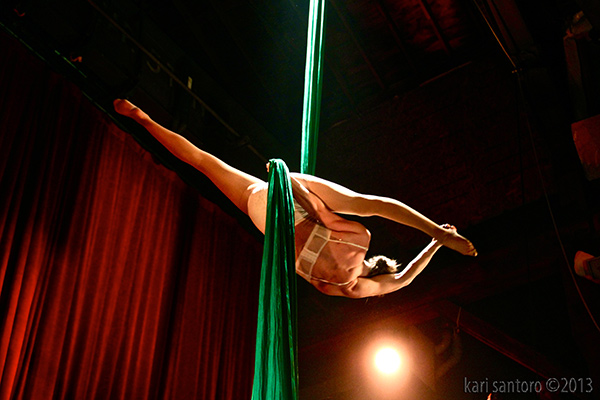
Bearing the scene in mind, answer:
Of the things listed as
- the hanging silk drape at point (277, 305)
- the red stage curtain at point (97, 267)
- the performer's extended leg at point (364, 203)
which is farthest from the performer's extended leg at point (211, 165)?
the red stage curtain at point (97, 267)

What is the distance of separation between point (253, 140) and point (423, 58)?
1.98 meters

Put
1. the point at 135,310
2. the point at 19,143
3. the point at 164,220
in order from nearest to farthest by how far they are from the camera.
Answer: the point at 19,143, the point at 135,310, the point at 164,220

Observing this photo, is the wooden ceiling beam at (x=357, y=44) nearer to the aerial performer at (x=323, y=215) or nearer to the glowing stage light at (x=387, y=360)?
the glowing stage light at (x=387, y=360)

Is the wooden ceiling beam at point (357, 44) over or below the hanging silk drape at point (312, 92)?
over

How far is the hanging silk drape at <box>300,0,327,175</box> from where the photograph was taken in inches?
112

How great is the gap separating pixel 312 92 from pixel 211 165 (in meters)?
0.64

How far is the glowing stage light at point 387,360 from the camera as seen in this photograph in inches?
227

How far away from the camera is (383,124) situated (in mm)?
6383

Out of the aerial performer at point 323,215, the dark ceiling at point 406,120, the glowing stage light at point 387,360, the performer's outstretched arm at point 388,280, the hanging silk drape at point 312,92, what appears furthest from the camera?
the glowing stage light at point 387,360

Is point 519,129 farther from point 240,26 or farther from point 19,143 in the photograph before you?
point 19,143

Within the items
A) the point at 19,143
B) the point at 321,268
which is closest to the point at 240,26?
the point at 19,143

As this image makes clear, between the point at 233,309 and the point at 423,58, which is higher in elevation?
the point at 423,58

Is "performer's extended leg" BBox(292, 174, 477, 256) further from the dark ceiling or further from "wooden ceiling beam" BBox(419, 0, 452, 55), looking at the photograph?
"wooden ceiling beam" BBox(419, 0, 452, 55)

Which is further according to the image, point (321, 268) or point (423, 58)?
point (423, 58)
